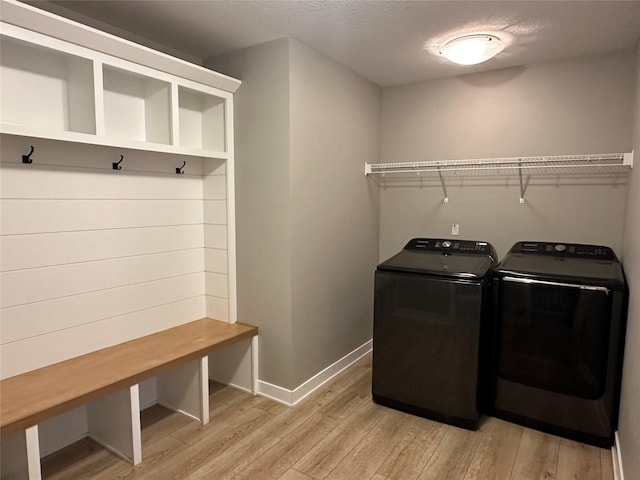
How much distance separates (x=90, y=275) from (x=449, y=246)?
236 centimetres

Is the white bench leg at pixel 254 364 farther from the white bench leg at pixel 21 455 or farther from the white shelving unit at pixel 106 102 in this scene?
the white bench leg at pixel 21 455

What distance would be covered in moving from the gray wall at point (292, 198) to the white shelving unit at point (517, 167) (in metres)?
0.53

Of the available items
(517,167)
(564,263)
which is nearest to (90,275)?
(564,263)

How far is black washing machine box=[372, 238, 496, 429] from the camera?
2309 mm

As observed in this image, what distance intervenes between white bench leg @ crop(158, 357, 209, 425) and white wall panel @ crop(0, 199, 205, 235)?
0.91 meters

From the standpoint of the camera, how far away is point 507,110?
2920mm

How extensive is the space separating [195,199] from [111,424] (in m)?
1.41

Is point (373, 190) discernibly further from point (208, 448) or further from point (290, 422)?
point (208, 448)

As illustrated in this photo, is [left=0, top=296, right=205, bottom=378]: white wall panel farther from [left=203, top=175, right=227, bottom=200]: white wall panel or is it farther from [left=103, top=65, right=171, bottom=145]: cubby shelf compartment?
[left=103, top=65, right=171, bottom=145]: cubby shelf compartment

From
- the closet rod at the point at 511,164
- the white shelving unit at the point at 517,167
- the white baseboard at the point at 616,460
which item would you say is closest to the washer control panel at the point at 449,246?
the white shelving unit at the point at 517,167

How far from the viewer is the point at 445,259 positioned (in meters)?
2.71

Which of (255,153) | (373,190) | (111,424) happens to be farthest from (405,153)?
(111,424)

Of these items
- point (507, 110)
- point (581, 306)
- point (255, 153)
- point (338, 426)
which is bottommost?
point (338, 426)

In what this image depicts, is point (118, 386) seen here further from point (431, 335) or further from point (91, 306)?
point (431, 335)
